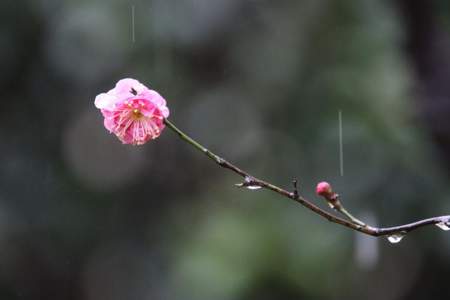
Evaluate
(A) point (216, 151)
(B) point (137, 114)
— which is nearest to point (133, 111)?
(B) point (137, 114)

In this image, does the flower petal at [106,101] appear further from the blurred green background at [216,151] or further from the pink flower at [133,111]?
the blurred green background at [216,151]

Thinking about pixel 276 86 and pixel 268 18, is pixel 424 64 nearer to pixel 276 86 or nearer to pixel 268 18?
pixel 276 86

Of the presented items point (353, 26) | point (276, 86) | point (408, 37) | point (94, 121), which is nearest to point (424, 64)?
point (408, 37)

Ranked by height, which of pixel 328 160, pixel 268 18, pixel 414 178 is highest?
pixel 268 18

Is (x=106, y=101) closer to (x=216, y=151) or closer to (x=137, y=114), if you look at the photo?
(x=137, y=114)

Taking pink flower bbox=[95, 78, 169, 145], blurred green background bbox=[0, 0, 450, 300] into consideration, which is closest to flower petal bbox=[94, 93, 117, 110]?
pink flower bbox=[95, 78, 169, 145]

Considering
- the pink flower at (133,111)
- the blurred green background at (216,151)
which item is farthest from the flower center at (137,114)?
the blurred green background at (216,151)
